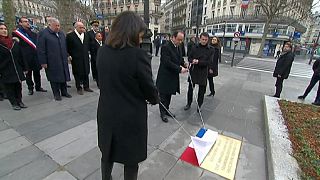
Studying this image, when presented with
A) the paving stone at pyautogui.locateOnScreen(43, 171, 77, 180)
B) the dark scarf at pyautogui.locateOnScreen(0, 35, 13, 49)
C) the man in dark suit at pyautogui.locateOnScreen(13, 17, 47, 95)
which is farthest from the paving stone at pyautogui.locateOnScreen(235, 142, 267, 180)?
the man in dark suit at pyautogui.locateOnScreen(13, 17, 47, 95)

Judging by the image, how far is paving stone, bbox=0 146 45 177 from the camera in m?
2.41

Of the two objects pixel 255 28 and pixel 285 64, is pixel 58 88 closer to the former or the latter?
pixel 285 64

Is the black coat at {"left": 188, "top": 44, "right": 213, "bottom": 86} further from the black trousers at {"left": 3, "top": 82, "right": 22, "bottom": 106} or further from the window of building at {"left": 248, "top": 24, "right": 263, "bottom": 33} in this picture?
the window of building at {"left": 248, "top": 24, "right": 263, "bottom": 33}

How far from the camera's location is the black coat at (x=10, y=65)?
152 inches

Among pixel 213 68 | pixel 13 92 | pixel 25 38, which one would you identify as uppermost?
pixel 25 38

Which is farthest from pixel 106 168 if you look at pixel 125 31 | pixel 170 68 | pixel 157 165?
pixel 170 68

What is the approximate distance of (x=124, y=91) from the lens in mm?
1559

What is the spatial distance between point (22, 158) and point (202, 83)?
3627 mm

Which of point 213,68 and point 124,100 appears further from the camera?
point 213,68

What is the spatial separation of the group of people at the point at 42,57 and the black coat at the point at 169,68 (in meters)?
2.68

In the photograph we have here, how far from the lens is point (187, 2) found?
60312mm

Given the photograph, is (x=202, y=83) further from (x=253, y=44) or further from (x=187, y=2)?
(x=187, y=2)

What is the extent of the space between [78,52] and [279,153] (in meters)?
5.14

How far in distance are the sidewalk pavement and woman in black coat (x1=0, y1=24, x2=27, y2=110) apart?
12.6 inches
